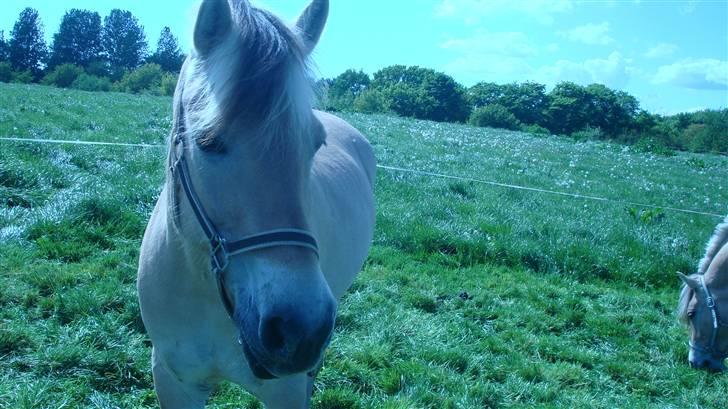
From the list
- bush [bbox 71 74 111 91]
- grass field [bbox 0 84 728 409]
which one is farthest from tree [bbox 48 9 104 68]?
grass field [bbox 0 84 728 409]

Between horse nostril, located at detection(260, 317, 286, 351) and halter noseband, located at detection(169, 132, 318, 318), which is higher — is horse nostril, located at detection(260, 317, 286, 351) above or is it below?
below

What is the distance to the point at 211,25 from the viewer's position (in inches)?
69.3

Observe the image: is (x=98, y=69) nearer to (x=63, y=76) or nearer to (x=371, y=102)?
(x=63, y=76)

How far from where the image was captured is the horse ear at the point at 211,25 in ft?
5.67

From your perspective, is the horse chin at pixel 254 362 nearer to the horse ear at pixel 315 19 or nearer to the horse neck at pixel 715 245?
the horse ear at pixel 315 19

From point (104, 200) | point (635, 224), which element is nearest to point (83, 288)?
point (104, 200)

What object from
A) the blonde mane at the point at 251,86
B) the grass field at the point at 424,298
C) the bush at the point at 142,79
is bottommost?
the grass field at the point at 424,298

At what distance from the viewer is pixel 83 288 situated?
4445mm

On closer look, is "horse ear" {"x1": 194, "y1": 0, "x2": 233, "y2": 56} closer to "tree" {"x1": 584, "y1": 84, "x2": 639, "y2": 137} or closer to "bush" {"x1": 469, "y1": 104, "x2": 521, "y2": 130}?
"bush" {"x1": 469, "y1": 104, "x2": 521, "y2": 130}

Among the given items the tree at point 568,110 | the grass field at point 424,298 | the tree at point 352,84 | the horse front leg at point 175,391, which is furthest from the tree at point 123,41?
the horse front leg at point 175,391

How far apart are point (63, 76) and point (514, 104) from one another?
2086 inches

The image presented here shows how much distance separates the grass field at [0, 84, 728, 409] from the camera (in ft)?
12.2

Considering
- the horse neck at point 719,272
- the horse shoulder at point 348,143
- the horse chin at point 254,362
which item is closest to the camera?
A: the horse chin at point 254,362

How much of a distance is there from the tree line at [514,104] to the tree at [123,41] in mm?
23500
